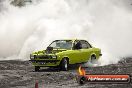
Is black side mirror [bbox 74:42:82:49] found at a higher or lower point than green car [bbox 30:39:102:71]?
higher

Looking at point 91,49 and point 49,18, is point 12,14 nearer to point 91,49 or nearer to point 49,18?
point 49,18

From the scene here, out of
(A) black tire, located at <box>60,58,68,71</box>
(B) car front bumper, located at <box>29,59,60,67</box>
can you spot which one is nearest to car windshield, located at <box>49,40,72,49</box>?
(A) black tire, located at <box>60,58,68,71</box>

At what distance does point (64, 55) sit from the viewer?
19.8 m

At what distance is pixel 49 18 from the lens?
32.5 m

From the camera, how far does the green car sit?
19547 millimetres

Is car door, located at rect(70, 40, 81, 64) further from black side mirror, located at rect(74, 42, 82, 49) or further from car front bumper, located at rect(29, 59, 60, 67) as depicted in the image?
car front bumper, located at rect(29, 59, 60, 67)

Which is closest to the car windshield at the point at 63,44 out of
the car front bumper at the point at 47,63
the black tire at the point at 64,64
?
the black tire at the point at 64,64

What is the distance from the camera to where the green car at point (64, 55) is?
1955cm

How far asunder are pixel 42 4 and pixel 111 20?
575cm

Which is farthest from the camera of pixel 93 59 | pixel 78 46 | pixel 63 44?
pixel 93 59

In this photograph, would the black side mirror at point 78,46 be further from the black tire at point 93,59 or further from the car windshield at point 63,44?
the black tire at point 93,59

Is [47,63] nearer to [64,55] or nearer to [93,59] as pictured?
[64,55]

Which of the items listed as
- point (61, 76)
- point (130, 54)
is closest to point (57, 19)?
point (130, 54)

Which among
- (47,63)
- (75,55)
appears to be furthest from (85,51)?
(47,63)
